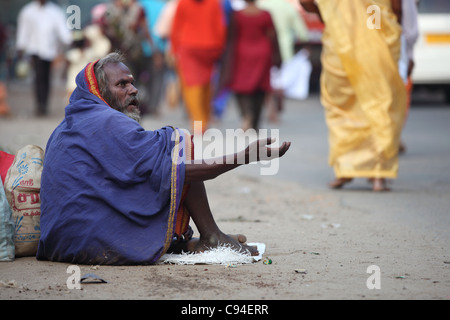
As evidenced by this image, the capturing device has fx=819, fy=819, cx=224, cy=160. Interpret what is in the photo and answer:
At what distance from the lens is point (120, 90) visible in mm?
4430

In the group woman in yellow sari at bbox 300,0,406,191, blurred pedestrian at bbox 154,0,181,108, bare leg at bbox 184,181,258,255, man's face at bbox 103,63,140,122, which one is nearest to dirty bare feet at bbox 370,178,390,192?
woman in yellow sari at bbox 300,0,406,191

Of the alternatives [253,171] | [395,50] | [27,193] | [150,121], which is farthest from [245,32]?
[27,193]

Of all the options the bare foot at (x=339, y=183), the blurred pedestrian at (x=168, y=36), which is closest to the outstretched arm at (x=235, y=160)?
the bare foot at (x=339, y=183)

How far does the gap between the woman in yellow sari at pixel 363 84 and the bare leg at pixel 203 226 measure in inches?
104

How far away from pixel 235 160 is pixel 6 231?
1317mm

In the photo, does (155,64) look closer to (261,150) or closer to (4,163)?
(4,163)

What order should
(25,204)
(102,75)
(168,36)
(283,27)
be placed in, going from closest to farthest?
(102,75) → (25,204) → (283,27) → (168,36)

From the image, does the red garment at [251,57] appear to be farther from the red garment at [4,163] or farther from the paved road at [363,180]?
the red garment at [4,163]

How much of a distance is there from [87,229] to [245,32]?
8.11 meters

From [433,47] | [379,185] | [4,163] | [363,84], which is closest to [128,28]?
[433,47]

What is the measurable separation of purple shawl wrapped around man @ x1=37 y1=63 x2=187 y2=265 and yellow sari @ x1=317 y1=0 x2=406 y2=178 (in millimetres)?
2964

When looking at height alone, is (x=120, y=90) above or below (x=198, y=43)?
above
